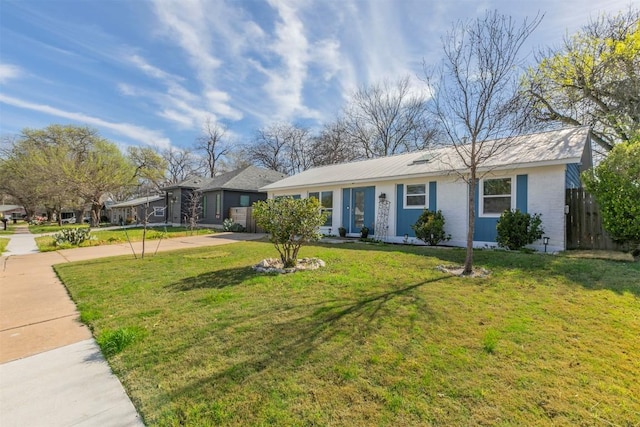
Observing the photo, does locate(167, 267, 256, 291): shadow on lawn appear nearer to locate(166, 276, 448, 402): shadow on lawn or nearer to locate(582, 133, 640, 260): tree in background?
locate(166, 276, 448, 402): shadow on lawn

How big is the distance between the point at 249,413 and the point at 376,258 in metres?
5.42

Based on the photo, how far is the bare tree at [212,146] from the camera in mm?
36812

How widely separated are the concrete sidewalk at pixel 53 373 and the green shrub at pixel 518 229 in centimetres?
888

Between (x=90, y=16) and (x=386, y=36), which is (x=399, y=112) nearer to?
(x=386, y=36)

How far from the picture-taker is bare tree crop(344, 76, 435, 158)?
24922 millimetres

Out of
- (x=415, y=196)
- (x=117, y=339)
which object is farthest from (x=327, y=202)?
(x=117, y=339)

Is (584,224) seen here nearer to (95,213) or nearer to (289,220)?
(289,220)

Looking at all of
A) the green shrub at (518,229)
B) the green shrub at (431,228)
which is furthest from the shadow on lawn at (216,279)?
the green shrub at (518,229)

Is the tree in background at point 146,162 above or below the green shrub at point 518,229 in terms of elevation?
above

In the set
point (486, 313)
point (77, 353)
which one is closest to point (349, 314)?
point (486, 313)

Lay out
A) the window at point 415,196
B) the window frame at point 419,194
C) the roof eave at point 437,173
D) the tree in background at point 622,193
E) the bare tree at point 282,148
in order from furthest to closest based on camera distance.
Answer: the bare tree at point 282,148, the window at point 415,196, the window frame at point 419,194, the roof eave at point 437,173, the tree in background at point 622,193

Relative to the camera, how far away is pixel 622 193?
6.29 meters

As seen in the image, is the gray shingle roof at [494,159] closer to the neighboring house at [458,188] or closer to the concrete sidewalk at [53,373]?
the neighboring house at [458,188]

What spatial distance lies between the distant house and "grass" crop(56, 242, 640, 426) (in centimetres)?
1504
